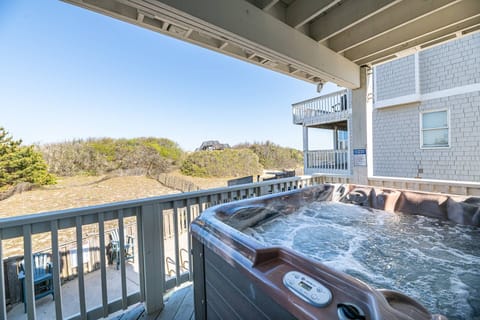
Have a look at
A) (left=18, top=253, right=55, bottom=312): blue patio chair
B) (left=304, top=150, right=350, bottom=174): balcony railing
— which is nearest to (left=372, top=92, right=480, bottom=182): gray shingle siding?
(left=304, top=150, right=350, bottom=174): balcony railing

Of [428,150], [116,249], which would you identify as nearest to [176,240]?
[116,249]

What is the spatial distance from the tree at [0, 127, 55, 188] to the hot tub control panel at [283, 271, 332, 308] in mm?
6642

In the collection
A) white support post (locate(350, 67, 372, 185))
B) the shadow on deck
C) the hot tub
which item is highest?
white support post (locate(350, 67, 372, 185))

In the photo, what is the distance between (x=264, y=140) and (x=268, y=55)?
10571mm

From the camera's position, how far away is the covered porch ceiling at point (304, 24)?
65.8 inches

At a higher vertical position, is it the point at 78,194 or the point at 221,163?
the point at 221,163

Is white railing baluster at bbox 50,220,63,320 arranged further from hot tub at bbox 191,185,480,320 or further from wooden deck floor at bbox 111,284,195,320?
hot tub at bbox 191,185,480,320

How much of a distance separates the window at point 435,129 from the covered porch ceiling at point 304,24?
3.35 meters

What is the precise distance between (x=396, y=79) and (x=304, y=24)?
4.74m

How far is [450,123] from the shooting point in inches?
190

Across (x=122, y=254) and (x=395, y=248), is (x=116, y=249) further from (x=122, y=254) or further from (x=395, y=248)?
(x=395, y=248)

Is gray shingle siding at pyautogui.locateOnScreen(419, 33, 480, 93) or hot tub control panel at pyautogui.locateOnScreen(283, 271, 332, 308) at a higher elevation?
gray shingle siding at pyautogui.locateOnScreen(419, 33, 480, 93)

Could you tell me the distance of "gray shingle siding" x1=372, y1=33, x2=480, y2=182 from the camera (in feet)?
14.9

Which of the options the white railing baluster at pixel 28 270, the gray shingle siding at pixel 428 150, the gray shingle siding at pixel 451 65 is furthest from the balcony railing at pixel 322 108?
the white railing baluster at pixel 28 270
